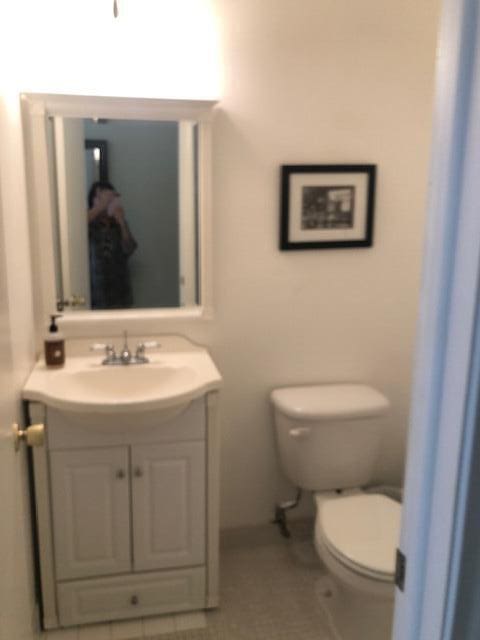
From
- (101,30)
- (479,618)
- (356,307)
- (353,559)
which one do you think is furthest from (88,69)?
(479,618)

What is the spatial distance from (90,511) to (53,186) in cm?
112

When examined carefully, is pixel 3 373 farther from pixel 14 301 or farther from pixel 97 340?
pixel 97 340

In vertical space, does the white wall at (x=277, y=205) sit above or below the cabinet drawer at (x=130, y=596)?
above

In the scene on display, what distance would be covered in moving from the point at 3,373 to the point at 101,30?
1.36 m

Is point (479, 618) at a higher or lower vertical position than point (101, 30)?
lower

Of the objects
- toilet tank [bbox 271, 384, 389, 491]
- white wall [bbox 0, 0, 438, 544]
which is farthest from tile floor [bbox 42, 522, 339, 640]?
toilet tank [bbox 271, 384, 389, 491]

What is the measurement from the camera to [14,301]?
1.72 m

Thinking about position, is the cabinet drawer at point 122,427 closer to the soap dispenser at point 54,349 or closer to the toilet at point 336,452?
the soap dispenser at point 54,349

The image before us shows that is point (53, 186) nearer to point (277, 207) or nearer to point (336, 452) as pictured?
point (277, 207)

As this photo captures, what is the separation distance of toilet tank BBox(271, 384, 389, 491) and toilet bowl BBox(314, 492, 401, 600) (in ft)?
0.45

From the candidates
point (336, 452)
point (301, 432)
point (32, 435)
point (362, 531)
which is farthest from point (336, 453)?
point (32, 435)

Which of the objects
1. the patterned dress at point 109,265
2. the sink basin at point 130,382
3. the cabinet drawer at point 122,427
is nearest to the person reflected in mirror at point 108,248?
the patterned dress at point 109,265

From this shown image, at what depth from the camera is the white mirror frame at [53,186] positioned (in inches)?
80.7

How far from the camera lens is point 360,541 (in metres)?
1.89
